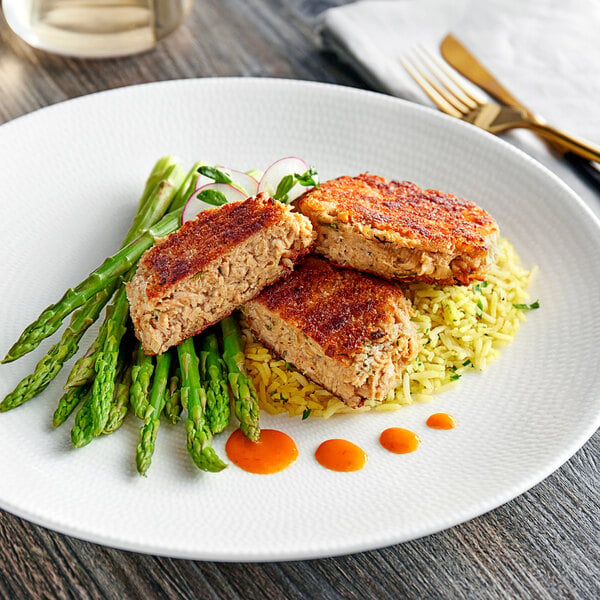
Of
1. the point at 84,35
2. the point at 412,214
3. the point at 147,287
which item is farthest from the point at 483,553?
the point at 84,35

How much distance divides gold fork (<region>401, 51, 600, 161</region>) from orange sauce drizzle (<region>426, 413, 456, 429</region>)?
2631 millimetres

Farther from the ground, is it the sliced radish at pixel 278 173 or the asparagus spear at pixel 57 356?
the sliced radish at pixel 278 173

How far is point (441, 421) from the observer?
384cm

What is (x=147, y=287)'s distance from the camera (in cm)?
389

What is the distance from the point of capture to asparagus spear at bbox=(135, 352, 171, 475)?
3.47 meters

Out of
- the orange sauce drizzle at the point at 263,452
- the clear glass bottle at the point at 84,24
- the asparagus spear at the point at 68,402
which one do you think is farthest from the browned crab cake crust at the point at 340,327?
the clear glass bottle at the point at 84,24

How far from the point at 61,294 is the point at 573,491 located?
3.01 metres

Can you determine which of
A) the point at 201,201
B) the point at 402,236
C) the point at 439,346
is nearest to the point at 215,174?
the point at 201,201

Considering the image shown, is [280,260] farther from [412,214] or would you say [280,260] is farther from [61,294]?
[61,294]

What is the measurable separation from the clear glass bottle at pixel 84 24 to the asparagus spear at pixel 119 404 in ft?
11.8

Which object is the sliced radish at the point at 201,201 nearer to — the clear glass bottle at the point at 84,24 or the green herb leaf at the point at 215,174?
the green herb leaf at the point at 215,174

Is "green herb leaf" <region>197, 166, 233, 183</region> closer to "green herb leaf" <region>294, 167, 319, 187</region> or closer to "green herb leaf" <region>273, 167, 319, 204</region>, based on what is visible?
"green herb leaf" <region>273, 167, 319, 204</region>

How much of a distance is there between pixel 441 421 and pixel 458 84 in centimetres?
330

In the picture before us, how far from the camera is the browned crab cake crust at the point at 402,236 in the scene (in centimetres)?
400
